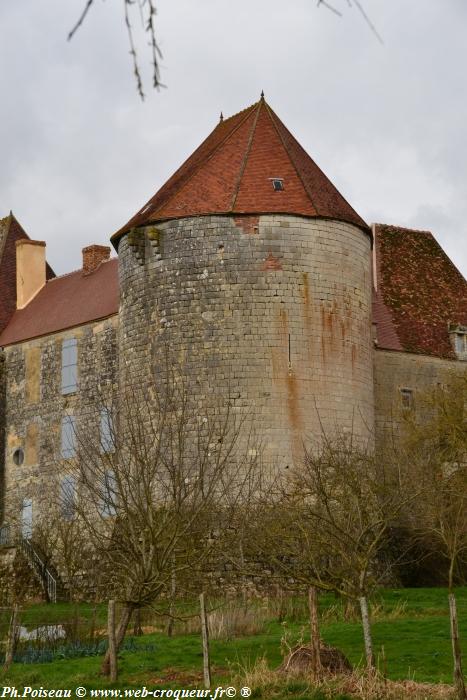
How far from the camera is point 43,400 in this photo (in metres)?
37.6

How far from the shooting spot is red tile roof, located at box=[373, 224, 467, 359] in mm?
38469

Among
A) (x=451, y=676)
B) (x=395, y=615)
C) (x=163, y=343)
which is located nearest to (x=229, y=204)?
(x=163, y=343)

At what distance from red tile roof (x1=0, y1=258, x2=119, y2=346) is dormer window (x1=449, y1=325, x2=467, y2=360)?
9.66 metres

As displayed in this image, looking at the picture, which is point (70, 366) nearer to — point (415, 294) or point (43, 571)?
point (43, 571)

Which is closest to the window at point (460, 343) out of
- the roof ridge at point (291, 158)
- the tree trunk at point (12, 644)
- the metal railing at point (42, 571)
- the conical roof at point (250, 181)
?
the conical roof at point (250, 181)

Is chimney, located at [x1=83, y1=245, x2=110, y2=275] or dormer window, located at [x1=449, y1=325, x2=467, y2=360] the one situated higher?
chimney, located at [x1=83, y1=245, x2=110, y2=275]

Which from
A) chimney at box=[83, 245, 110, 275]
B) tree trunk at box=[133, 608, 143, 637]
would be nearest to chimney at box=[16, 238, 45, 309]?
chimney at box=[83, 245, 110, 275]

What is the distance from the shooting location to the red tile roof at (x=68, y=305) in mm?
37062

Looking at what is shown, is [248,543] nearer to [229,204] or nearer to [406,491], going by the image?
[406,491]

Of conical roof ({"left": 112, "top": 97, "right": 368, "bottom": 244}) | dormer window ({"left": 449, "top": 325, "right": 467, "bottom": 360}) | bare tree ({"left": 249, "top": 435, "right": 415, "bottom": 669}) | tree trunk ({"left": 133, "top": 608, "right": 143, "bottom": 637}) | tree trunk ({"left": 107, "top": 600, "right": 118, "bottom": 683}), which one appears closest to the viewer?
tree trunk ({"left": 107, "top": 600, "right": 118, "bottom": 683})

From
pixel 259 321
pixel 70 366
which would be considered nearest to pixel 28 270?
pixel 70 366

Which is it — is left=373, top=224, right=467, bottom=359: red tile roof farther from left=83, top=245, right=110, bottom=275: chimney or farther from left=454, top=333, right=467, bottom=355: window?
left=83, top=245, right=110, bottom=275: chimney

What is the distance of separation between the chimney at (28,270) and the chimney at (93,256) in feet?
6.65

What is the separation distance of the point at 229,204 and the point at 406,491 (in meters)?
9.26
